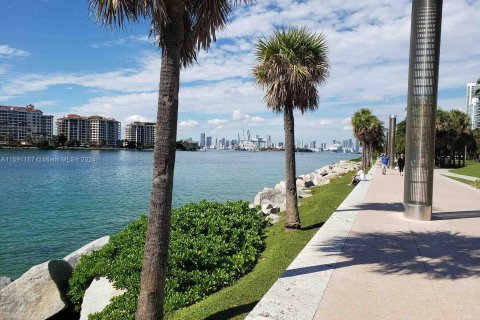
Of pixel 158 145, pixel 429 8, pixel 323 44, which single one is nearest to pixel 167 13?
pixel 158 145

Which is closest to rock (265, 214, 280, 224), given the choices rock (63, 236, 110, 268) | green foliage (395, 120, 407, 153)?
rock (63, 236, 110, 268)

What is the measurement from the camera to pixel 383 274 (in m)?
6.84

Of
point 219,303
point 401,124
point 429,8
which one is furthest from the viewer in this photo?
point 401,124

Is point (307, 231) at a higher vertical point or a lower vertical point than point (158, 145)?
lower

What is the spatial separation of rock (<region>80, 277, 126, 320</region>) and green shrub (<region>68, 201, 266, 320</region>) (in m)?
0.17

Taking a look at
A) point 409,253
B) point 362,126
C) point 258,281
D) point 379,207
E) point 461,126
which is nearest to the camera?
point 258,281

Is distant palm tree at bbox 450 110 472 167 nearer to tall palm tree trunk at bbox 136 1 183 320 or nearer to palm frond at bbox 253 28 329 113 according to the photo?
palm frond at bbox 253 28 329 113

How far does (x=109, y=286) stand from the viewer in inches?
352

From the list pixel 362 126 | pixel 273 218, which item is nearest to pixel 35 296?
pixel 273 218

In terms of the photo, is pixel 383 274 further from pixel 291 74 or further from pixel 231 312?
pixel 291 74

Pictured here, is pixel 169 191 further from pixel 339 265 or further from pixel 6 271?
pixel 6 271

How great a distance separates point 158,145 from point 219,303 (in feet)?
10.4

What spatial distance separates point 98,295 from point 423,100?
10276 mm

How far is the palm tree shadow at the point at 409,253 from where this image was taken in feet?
23.2
